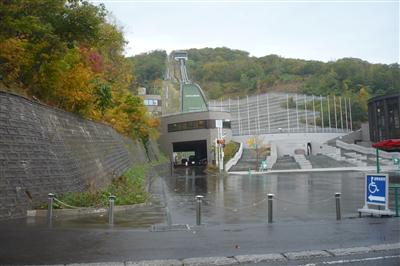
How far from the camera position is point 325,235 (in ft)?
32.4

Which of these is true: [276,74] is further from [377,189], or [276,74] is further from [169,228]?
[169,228]

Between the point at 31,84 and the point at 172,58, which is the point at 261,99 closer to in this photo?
the point at 172,58

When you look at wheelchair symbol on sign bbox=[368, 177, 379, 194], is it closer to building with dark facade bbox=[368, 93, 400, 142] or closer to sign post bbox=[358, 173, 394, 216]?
sign post bbox=[358, 173, 394, 216]

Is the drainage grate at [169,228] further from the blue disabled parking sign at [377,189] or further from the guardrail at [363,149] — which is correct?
the guardrail at [363,149]

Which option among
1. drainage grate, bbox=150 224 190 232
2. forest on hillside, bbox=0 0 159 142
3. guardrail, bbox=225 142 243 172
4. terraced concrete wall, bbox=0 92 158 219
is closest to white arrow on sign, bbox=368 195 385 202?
drainage grate, bbox=150 224 190 232

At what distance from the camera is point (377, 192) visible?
1327 centimetres

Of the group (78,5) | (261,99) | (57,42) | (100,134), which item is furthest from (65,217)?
(261,99)

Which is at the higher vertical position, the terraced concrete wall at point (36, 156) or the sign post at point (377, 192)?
the terraced concrete wall at point (36, 156)

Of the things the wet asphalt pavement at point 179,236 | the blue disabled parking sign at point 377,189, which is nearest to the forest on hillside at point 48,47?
the wet asphalt pavement at point 179,236

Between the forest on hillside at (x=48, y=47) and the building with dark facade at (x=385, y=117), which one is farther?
the building with dark facade at (x=385, y=117)

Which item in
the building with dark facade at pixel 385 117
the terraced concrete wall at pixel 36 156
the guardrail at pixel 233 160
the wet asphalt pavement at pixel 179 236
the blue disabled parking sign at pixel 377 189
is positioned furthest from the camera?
the building with dark facade at pixel 385 117

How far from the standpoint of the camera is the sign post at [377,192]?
12.9 m

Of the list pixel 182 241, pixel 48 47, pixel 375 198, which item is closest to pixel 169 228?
pixel 182 241

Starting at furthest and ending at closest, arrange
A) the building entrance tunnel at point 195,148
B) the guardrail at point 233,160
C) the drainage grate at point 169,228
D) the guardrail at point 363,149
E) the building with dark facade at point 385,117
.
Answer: the building entrance tunnel at point 195,148, the building with dark facade at point 385,117, the guardrail at point 363,149, the guardrail at point 233,160, the drainage grate at point 169,228
